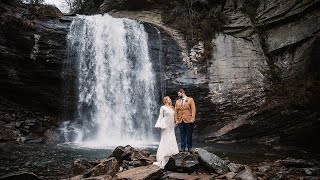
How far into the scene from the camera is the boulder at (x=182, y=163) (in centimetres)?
748

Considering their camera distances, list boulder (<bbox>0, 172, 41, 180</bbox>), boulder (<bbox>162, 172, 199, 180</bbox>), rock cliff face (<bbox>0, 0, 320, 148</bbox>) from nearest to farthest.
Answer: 1. boulder (<bbox>162, 172, 199, 180</bbox>)
2. boulder (<bbox>0, 172, 41, 180</bbox>)
3. rock cliff face (<bbox>0, 0, 320, 148</bbox>)

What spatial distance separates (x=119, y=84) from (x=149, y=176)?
11.9 metres

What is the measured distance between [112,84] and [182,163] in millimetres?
11398

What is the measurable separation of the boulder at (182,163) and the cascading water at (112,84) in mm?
8980

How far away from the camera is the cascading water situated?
57.3 feet

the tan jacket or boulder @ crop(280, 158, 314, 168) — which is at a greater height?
the tan jacket

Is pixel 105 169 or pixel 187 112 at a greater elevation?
pixel 187 112

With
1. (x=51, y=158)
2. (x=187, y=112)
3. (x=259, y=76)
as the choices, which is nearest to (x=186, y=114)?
(x=187, y=112)

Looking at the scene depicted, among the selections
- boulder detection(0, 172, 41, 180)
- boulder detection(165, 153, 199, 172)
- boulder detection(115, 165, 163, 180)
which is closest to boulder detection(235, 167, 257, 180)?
boulder detection(165, 153, 199, 172)

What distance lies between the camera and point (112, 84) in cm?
1833

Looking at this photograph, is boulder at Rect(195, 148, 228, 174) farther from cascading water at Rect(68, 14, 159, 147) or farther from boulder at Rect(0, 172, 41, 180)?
cascading water at Rect(68, 14, 159, 147)

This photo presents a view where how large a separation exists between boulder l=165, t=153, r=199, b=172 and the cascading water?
8980 millimetres

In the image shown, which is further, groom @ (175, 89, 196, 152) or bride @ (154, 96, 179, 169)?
groom @ (175, 89, 196, 152)

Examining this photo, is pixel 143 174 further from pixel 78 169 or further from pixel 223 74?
pixel 223 74
